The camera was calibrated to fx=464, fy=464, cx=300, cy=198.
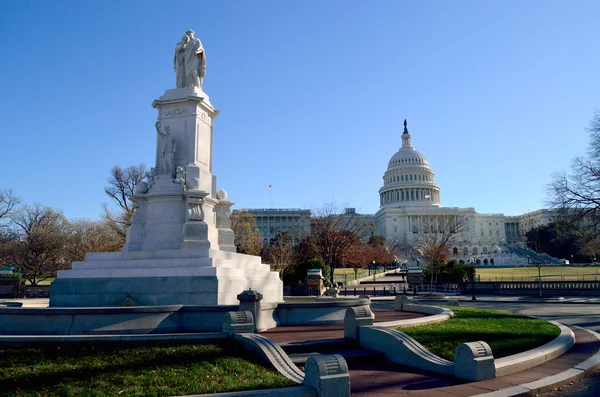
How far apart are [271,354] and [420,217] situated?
140 metres

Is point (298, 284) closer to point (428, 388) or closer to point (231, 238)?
point (231, 238)

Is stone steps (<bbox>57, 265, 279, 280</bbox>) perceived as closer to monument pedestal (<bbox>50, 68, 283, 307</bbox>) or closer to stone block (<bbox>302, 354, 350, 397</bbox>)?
monument pedestal (<bbox>50, 68, 283, 307</bbox>)

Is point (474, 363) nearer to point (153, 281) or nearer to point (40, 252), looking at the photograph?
point (153, 281)

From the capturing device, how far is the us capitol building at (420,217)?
129625mm

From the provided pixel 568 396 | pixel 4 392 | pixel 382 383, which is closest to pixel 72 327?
pixel 4 392

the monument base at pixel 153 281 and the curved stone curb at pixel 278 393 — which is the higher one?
the monument base at pixel 153 281

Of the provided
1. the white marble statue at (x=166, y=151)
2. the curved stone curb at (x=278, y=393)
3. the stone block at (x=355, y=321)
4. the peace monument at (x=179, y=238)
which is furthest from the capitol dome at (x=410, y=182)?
the curved stone curb at (x=278, y=393)

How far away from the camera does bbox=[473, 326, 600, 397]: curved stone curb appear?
304 inches

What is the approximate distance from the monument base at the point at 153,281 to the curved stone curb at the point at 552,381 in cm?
806

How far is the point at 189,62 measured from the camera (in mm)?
18359

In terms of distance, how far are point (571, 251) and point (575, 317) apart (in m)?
102

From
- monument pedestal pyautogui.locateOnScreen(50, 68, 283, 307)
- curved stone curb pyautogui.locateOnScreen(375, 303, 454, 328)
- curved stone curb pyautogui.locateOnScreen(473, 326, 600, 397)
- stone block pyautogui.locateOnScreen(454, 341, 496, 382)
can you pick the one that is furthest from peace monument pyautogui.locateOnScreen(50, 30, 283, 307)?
curved stone curb pyautogui.locateOnScreen(473, 326, 600, 397)

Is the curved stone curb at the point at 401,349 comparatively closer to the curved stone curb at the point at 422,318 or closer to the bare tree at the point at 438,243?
the curved stone curb at the point at 422,318

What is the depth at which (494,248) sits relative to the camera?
14025cm
